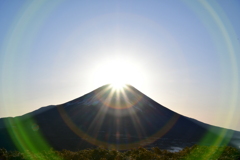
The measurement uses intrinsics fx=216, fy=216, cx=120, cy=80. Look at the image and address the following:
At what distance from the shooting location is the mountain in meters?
75.3

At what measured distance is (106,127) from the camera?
96938 millimetres

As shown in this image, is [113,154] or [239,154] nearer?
[239,154]

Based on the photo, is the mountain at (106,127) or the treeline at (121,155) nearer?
the treeline at (121,155)

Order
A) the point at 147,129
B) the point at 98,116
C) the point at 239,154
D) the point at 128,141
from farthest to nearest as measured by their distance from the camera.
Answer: the point at 98,116, the point at 147,129, the point at 128,141, the point at 239,154

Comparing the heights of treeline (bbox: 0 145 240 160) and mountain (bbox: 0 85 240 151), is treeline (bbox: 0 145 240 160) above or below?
below

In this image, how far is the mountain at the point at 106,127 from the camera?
75306 millimetres

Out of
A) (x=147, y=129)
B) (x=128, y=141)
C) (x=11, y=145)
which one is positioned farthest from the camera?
(x=147, y=129)

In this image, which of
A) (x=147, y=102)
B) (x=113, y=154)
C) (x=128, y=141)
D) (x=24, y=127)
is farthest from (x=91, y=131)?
(x=113, y=154)

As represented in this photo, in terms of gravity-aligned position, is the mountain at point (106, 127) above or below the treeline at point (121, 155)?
above

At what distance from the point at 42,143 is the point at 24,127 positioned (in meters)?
27.5

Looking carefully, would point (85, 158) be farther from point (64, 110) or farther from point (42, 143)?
point (64, 110)

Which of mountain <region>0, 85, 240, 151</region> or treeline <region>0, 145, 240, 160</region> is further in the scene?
mountain <region>0, 85, 240, 151</region>

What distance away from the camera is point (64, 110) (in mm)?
115500

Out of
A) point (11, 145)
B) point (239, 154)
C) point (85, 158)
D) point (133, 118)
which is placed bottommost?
point (239, 154)
